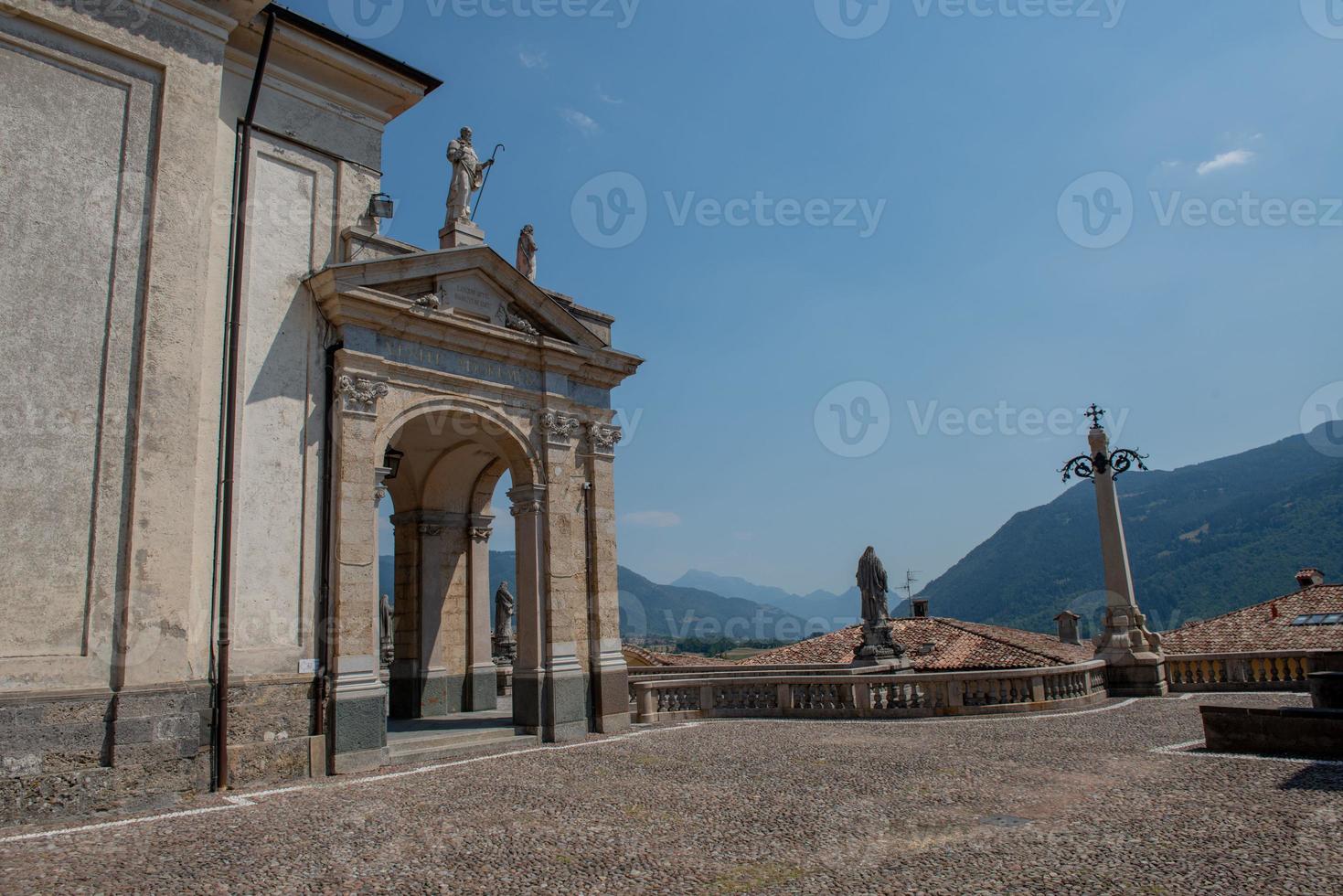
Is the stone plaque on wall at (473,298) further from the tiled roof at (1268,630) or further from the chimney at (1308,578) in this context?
the chimney at (1308,578)

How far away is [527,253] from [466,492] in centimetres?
509

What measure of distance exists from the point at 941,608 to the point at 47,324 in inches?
6261

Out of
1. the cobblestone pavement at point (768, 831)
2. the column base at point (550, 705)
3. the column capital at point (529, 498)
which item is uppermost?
the column capital at point (529, 498)

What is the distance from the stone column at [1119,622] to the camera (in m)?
17.6

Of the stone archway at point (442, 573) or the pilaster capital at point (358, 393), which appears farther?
the stone archway at point (442, 573)

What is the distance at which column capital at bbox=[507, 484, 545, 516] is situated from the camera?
1391 cm

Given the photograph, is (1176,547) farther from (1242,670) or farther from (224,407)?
(224,407)

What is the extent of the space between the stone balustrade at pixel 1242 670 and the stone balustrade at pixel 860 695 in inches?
146

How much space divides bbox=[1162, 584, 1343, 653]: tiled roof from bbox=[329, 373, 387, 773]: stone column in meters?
19.4

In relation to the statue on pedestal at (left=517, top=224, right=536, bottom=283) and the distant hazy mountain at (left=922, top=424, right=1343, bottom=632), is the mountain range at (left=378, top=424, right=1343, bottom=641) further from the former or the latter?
the statue on pedestal at (left=517, top=224, right=536, bottom=283)

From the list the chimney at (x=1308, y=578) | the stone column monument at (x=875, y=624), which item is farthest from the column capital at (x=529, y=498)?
the chimney at (x=1308, y=578)

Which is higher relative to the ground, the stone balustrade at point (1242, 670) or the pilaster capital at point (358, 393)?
the pilaster capital at point (358, 393)

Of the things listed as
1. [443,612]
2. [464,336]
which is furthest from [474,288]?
[443,612]

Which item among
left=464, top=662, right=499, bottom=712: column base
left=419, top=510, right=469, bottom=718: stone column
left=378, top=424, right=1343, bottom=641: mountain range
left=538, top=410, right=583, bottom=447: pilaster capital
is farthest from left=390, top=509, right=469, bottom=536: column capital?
left=378, top=424, right=1343, bottom=641: mountain range
